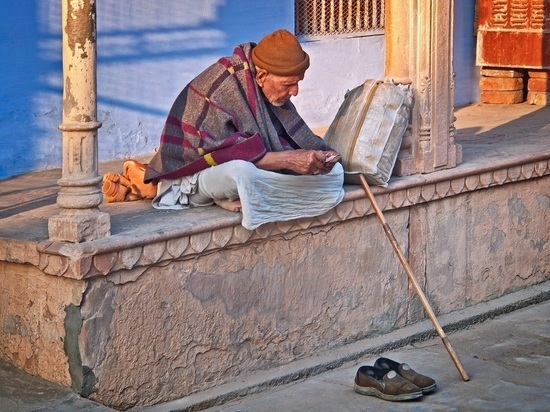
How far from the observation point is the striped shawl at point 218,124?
18.9ft

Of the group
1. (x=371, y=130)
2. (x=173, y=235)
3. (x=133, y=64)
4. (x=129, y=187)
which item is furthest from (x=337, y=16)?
(x=173, y=235)

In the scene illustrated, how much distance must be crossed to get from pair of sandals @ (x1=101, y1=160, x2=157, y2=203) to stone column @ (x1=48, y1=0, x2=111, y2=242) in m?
0.82

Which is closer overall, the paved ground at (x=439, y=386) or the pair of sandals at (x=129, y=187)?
the paved ground at (x=439, y=386)

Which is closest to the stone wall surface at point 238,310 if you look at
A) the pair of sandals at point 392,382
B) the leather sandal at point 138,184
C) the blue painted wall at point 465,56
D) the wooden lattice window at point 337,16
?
the pair of sandals at point 392,382

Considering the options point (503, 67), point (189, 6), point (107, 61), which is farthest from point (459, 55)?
point (107, 61)

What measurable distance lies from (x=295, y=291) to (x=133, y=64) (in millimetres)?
2495

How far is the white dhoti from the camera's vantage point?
568 centimetres

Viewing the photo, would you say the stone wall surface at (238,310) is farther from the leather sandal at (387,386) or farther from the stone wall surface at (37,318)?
the leather sandal at (387,386)

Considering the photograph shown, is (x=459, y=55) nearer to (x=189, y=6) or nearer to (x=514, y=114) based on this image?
(x=514, y=114)

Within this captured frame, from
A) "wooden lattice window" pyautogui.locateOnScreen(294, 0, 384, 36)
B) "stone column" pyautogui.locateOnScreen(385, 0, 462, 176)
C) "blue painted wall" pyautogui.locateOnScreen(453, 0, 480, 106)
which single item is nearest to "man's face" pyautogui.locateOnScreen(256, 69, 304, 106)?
"stone column" pyautogui.locateOnScreen(385, 0, 462, 176)

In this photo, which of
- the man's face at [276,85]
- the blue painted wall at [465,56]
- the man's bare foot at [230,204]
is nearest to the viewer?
the man's bare foot at [230,204]

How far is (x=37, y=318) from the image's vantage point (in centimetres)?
535

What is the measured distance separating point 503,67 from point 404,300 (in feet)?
14.7

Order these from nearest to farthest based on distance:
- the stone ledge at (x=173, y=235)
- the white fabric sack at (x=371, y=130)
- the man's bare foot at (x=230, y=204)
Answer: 1. the stone ledge at (x=173, y=235)
2. the man's bare foot at (x=230, y=204)
3. the white fabric sack at (x=371, y=130)
